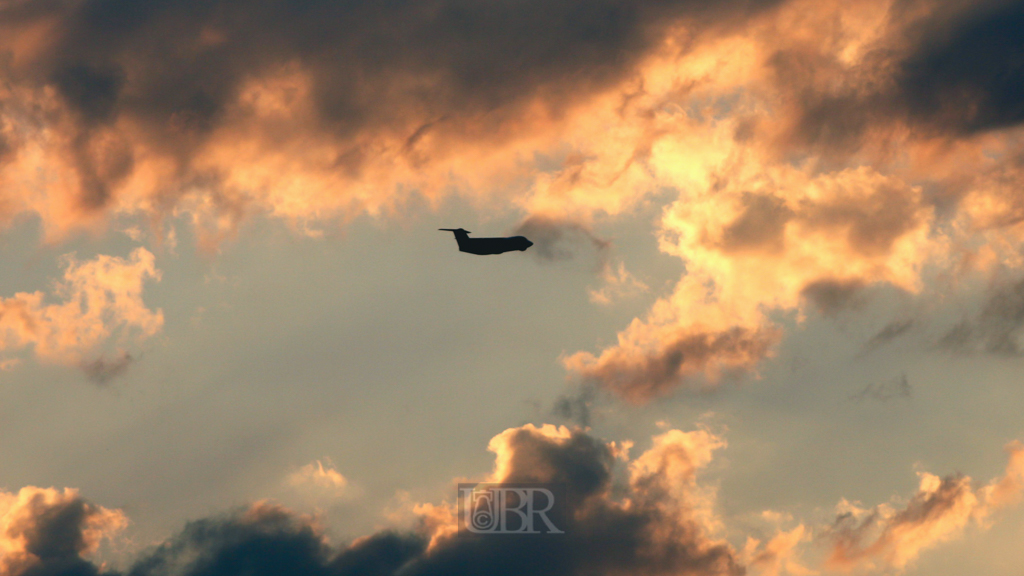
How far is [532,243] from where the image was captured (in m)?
91.1

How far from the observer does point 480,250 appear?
8888 centimetres

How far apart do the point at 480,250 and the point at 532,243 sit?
Answer: 24.1 ft
